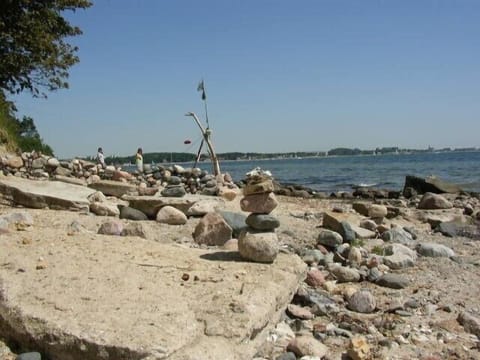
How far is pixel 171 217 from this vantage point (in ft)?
27.5

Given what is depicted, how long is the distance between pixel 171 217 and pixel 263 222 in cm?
324

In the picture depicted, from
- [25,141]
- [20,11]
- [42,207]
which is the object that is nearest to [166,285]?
[42,207]

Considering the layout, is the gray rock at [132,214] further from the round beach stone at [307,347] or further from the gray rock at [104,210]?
the round beach stone at [307,347]

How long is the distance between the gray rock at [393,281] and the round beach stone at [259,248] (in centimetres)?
175

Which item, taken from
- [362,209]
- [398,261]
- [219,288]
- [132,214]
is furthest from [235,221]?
[362,209]

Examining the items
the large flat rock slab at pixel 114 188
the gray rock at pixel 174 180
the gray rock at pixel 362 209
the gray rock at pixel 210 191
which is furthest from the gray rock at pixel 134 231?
the gray rock at pixel 174 180

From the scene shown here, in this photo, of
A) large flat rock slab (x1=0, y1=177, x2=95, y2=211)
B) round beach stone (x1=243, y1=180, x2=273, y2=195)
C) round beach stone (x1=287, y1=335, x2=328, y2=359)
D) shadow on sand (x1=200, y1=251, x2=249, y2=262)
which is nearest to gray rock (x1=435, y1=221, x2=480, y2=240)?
round beach stone (x1=243, y1=180, x2=273, y2=195)

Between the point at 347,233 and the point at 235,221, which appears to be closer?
the point at 235,221

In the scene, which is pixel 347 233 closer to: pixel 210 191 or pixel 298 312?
pixel 298 312

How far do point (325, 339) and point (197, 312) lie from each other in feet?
4.49

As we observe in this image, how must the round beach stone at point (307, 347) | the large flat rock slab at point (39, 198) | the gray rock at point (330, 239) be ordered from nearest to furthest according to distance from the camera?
the round beach stone at point (307, 347) → the gray rock at point (330, 239) → the large flat rock slab at point (39, 198)

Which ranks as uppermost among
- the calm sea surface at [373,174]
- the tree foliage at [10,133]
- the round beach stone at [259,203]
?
the tree foliage at [10,133]

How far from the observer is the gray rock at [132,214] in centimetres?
850

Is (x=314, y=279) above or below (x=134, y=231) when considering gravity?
below
